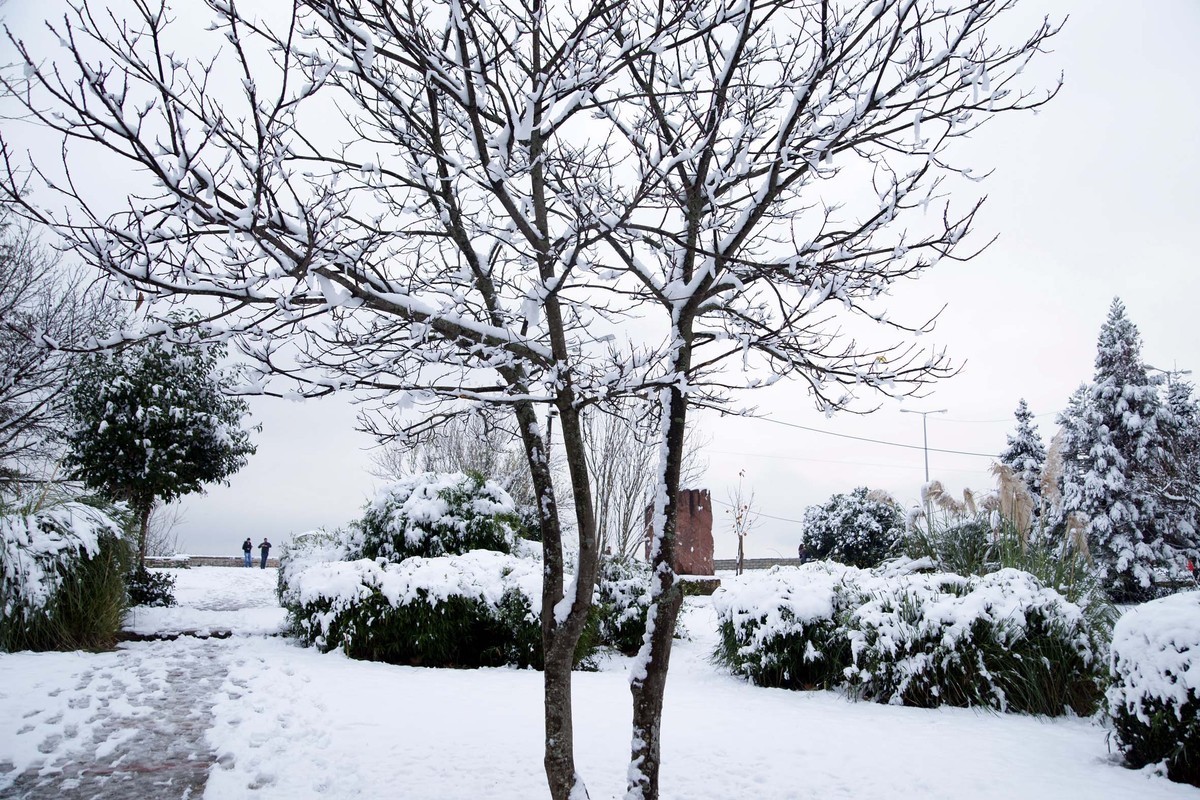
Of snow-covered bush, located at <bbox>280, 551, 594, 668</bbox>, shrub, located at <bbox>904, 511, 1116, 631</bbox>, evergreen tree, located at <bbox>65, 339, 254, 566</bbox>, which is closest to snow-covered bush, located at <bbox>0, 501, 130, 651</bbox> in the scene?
snow-covered bush, located at <bbox>280, 551, 594, 668</bbox>

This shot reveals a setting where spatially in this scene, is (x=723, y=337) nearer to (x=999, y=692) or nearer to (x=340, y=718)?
(x=340, y=718)

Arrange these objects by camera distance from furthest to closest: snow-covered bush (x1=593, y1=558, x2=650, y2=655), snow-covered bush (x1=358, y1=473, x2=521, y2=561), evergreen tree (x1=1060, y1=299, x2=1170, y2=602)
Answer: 1. evergreen tree (x1=1060, y1=299, x2=1170, y2=602)
2. snow-covered bush (x1=358, y1=473, x2=521, y2=561)
3. snow-covered bush (x1=593, y1=558, x2=650, y2=655)

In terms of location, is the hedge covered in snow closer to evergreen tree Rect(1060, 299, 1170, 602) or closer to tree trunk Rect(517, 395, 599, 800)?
tree trunk Rect(517, 395, 599, 800)

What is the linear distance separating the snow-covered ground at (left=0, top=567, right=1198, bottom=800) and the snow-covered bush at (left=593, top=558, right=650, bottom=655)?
5.29ft

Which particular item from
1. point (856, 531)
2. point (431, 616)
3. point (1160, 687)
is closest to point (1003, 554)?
point (1160, 687)

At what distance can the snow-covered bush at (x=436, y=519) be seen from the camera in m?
9.52

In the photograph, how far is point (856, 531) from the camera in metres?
14.7

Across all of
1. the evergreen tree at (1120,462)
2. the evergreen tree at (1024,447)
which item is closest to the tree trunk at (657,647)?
the evergreen tree at (1120,462)

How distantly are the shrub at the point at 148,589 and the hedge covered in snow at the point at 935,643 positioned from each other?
933cm

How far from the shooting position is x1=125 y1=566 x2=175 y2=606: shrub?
11016mm

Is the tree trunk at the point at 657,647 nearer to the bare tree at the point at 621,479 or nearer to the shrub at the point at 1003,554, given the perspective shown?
the shrub at the point at 1003,554

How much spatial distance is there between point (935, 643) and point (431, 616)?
466 centimetres

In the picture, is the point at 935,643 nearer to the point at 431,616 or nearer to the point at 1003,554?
the point at 1003,554

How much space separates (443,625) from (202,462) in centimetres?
779
